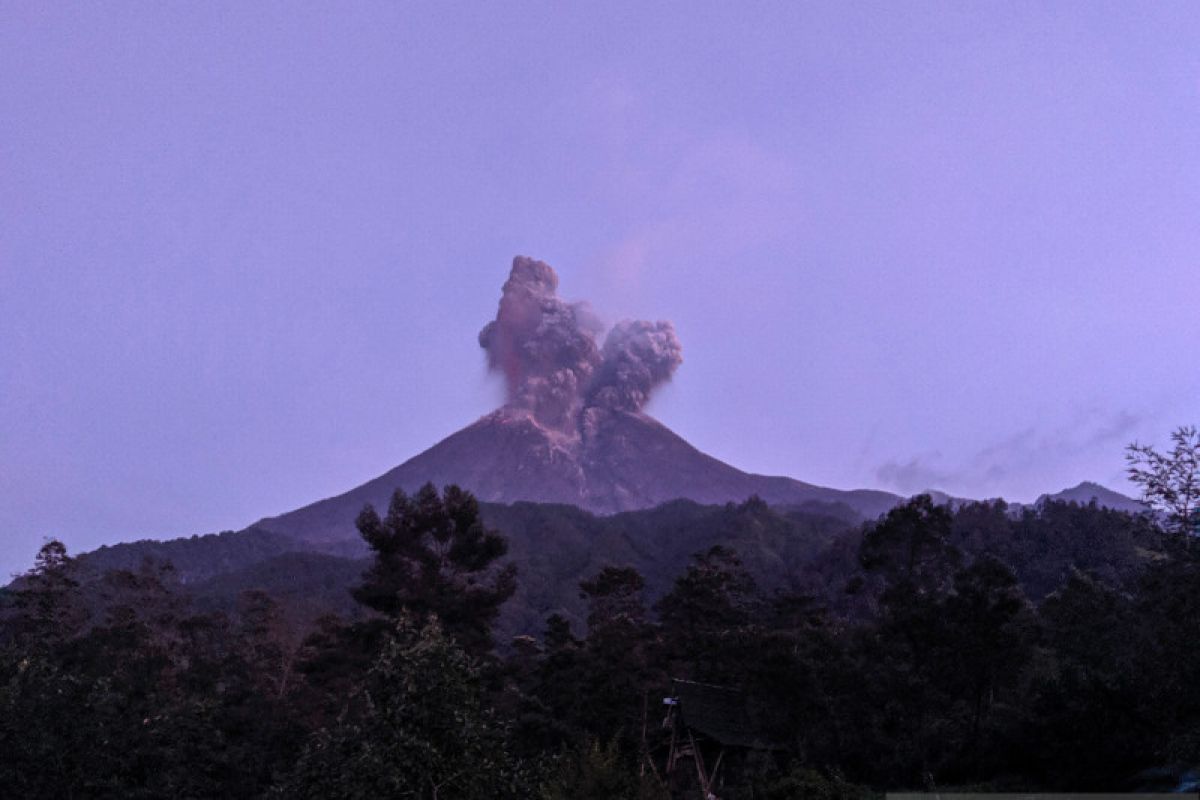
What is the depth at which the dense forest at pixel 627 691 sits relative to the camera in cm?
1524

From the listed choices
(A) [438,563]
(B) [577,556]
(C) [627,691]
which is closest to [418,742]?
(C) [627,691]

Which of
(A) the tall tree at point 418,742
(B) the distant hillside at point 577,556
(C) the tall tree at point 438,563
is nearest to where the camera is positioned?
(A) the tall tree at point 418,742

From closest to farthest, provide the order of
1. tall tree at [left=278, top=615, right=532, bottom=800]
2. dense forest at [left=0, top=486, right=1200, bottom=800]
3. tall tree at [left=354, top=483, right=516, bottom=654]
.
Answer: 1. tall tree at [left=278, top=615, right=532, bottom=800]
2. dense forest at [left=0, top=486, right=1200, bottom=800]
3. tall tree at [left=354, top=483, right=516, bottom=654]

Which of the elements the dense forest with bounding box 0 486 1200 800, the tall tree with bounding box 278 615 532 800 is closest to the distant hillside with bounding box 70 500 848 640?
the dense forest with bounding box 0 486 1200 800

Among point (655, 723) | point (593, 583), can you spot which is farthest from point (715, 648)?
point (593, 583)

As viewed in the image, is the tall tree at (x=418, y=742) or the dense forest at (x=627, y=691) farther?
the dense forest at (x=627, y=691)

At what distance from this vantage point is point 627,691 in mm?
36500

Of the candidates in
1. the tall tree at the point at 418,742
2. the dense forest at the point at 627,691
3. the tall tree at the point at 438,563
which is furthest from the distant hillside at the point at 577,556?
the tall tree at the point at 418,742

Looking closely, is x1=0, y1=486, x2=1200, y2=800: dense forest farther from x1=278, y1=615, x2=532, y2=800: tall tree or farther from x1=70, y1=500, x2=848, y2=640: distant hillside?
x1=70, y1=500, x2=848, y2=640: distant hillside

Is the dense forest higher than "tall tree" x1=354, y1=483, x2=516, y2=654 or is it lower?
lower

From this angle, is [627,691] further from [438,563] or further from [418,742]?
[418,742]

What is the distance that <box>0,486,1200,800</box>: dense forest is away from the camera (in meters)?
15.2

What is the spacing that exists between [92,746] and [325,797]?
15349mm

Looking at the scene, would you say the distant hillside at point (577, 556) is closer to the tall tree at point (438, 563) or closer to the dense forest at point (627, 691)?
the dense forest at point (627, 691)
